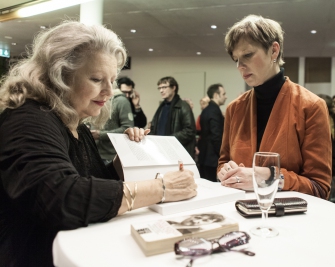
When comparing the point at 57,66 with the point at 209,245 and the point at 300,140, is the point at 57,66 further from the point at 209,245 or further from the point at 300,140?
the point at 300,140

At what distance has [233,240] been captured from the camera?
73 cm

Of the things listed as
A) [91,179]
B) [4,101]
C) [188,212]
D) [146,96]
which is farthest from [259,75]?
[146,96]

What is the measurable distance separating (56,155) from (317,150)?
3.71 ft

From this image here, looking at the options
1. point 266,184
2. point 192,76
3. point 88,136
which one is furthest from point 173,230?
point 192,76

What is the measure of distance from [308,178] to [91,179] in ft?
3.31

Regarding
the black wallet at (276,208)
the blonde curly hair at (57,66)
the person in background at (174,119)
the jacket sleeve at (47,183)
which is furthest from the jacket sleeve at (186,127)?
the jacket sleeve at (47,183)

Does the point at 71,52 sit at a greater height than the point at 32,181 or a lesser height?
greater

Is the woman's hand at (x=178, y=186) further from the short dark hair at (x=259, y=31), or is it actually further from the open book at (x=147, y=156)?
the short dark hair at (x=259, y=31)

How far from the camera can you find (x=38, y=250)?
Answer: 0.99 metres

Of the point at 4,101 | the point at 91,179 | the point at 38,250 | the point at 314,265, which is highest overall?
the point at 4,101

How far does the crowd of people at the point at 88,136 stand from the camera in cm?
86

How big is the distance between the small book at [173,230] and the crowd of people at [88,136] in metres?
0.17

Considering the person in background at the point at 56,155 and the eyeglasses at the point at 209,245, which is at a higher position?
the person in background at the point at 56,155

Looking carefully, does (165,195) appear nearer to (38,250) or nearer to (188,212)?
(188,212)
